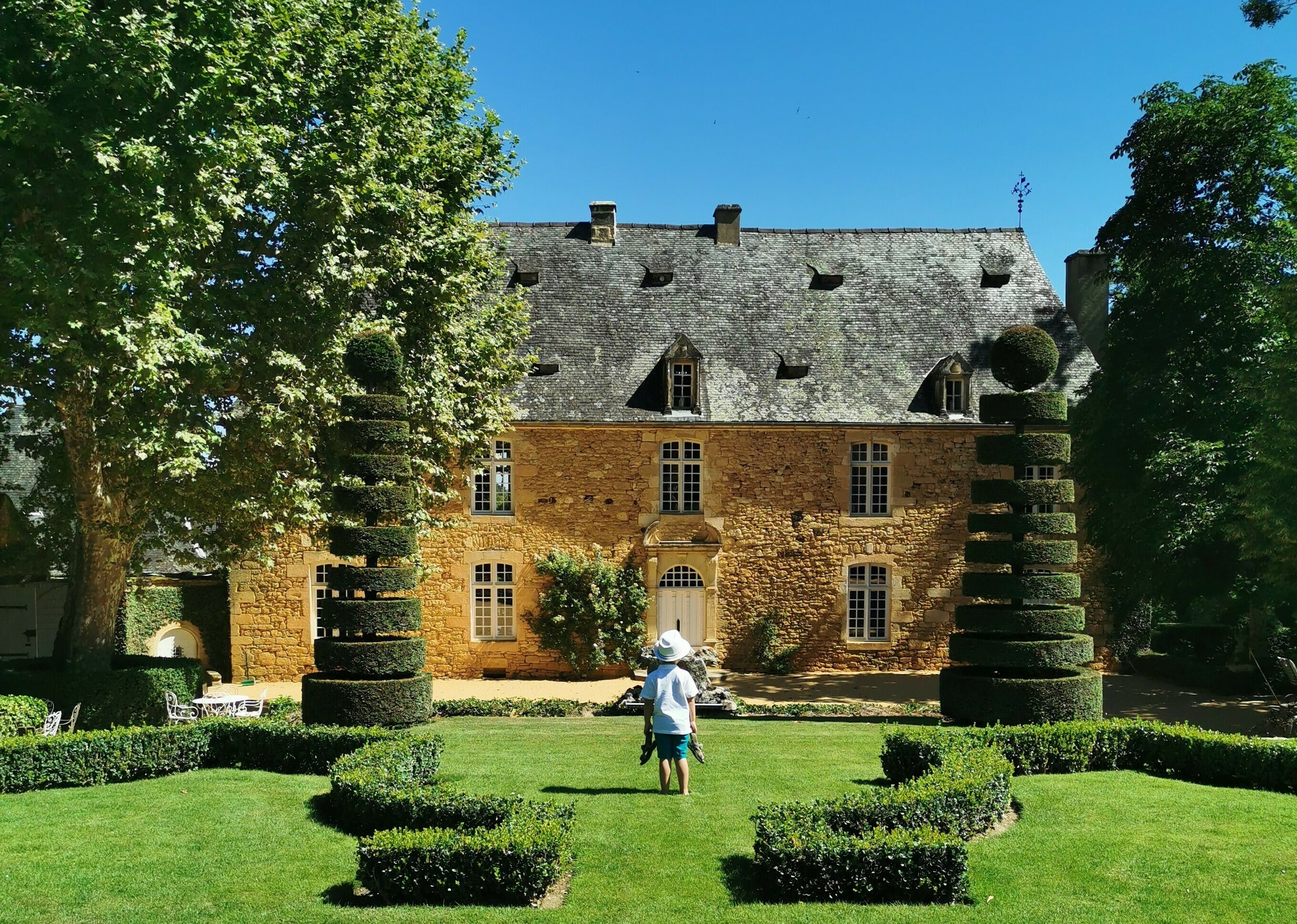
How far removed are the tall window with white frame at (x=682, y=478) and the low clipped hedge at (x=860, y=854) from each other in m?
13.9

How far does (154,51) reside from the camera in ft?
38.1

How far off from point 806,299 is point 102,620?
16.4 metres

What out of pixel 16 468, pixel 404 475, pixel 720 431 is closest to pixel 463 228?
pixel 404 475

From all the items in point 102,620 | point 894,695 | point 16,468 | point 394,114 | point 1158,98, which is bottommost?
point 894,695

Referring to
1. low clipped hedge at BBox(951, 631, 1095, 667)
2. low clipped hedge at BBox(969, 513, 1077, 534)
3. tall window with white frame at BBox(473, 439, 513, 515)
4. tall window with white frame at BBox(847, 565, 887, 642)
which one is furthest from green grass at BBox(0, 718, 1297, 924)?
tall window with white frame at BBox(847, 565, 887, 642)

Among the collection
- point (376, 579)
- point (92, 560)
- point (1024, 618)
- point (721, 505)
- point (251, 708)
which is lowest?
point (251, 708)

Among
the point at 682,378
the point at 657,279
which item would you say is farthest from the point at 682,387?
the point at 657,279

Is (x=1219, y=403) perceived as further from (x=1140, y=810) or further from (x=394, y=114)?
(x=394, y=114)

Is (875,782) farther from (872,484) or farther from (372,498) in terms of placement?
(872,484)

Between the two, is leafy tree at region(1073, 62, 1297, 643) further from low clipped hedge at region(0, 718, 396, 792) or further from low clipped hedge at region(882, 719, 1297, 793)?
low clipped hedge at region(0, 718, 396, 792)

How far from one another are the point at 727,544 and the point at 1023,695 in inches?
373

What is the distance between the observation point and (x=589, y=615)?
2102 cm

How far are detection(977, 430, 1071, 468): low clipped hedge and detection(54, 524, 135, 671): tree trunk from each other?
12.6 metres

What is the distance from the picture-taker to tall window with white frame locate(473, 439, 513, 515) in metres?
21.7
